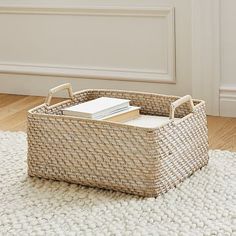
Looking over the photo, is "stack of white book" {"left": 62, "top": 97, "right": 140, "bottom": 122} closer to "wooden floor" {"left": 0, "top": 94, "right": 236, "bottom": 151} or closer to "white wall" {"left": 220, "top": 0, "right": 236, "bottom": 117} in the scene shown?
"wooden floor" {"left": 0, "top": 94, "right": 236, "bottom": 151}

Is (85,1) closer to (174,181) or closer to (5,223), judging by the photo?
(174,181)

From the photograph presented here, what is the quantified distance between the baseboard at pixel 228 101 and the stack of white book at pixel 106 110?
2.52 feet

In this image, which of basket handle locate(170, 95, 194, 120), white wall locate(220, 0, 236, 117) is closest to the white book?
basket handle locate(170, 95, 194, 120)

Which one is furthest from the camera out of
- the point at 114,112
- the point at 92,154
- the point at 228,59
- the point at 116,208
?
the point at 228,59

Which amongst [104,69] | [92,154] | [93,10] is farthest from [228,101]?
[92,154]

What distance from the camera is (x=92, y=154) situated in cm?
205

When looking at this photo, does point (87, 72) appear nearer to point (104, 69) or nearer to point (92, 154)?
point (104, 69)

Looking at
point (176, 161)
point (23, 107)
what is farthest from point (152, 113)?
point (23, 107)

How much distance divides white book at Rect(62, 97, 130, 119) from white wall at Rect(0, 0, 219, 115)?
779mm

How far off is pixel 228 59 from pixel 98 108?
36.0 inches

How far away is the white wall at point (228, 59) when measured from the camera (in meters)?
2.81

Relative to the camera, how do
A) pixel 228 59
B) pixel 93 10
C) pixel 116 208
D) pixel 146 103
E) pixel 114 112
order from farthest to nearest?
pixel 93 10, pixel 228 59, pixel 146 103, pixel 114 112, pixel 116 208

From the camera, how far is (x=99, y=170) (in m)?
2.05

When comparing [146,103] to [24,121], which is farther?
[24,121]
